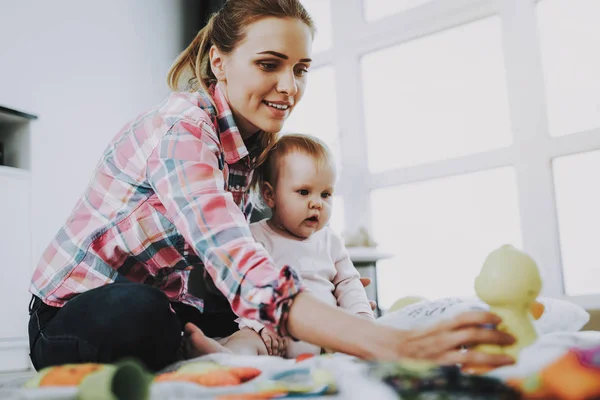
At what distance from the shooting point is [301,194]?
157 cm

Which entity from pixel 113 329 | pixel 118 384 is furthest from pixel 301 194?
pixel 118 384

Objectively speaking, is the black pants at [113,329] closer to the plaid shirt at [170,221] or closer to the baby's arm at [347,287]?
the plaid shirt at [170,221]

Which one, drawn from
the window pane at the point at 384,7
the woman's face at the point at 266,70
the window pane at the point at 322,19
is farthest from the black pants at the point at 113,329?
the window pane at the point at 322,19

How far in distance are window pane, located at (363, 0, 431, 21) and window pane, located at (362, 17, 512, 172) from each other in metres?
0.19

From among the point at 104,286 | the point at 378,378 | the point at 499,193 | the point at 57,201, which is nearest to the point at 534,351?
the point at 378,378

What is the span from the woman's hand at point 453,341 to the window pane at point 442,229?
6.48 feet

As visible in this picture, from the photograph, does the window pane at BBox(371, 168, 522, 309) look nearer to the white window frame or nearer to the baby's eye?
the white window frame

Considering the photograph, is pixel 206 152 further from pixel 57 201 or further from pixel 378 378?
pixel 57 201

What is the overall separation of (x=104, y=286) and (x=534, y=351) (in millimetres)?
728

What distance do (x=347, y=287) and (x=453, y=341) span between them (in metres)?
0.91

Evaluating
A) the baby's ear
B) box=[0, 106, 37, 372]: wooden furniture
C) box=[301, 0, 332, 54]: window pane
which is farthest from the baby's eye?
box=[301, 0, 332, 54]: window pane

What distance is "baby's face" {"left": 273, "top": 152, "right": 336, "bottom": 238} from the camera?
5.08ft

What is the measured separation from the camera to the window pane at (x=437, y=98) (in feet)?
8.84

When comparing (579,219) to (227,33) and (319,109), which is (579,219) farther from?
(227,33)
